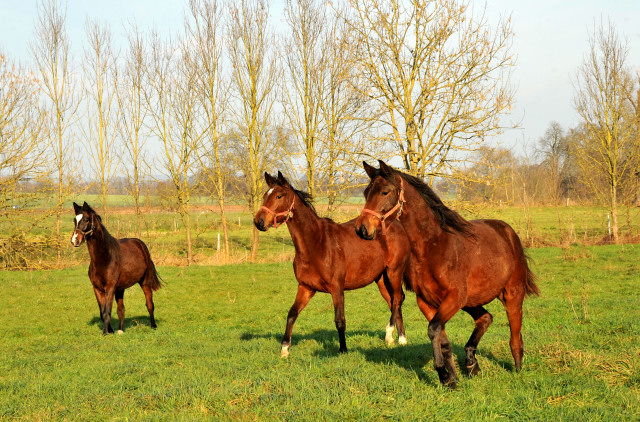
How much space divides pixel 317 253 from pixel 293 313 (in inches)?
39.7

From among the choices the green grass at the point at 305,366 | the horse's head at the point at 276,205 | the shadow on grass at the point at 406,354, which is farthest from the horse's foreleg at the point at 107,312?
the horse's head at the point at 276,205

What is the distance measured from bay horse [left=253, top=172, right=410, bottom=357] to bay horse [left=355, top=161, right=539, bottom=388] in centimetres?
235

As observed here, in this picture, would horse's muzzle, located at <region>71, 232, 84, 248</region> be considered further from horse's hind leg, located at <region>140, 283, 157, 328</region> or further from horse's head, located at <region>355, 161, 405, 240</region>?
horse's head, located at <region>355, 161, 405, 240</region>

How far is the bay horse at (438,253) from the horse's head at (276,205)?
2.50m

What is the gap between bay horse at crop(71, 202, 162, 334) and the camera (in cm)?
1083

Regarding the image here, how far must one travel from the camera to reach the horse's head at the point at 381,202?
498 centimetres

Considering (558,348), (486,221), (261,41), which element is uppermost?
(261,41)

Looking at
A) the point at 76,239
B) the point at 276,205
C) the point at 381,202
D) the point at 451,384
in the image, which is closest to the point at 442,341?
the point at 451,384

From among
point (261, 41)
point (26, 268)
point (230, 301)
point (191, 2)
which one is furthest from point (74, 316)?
point (191, 2)

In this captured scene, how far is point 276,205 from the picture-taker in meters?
7.62

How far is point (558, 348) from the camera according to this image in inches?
259

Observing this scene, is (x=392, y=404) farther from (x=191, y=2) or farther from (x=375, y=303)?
(x=191, y=2)

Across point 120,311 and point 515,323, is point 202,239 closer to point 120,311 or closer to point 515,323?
point 120,311

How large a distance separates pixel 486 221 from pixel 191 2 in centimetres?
2574
